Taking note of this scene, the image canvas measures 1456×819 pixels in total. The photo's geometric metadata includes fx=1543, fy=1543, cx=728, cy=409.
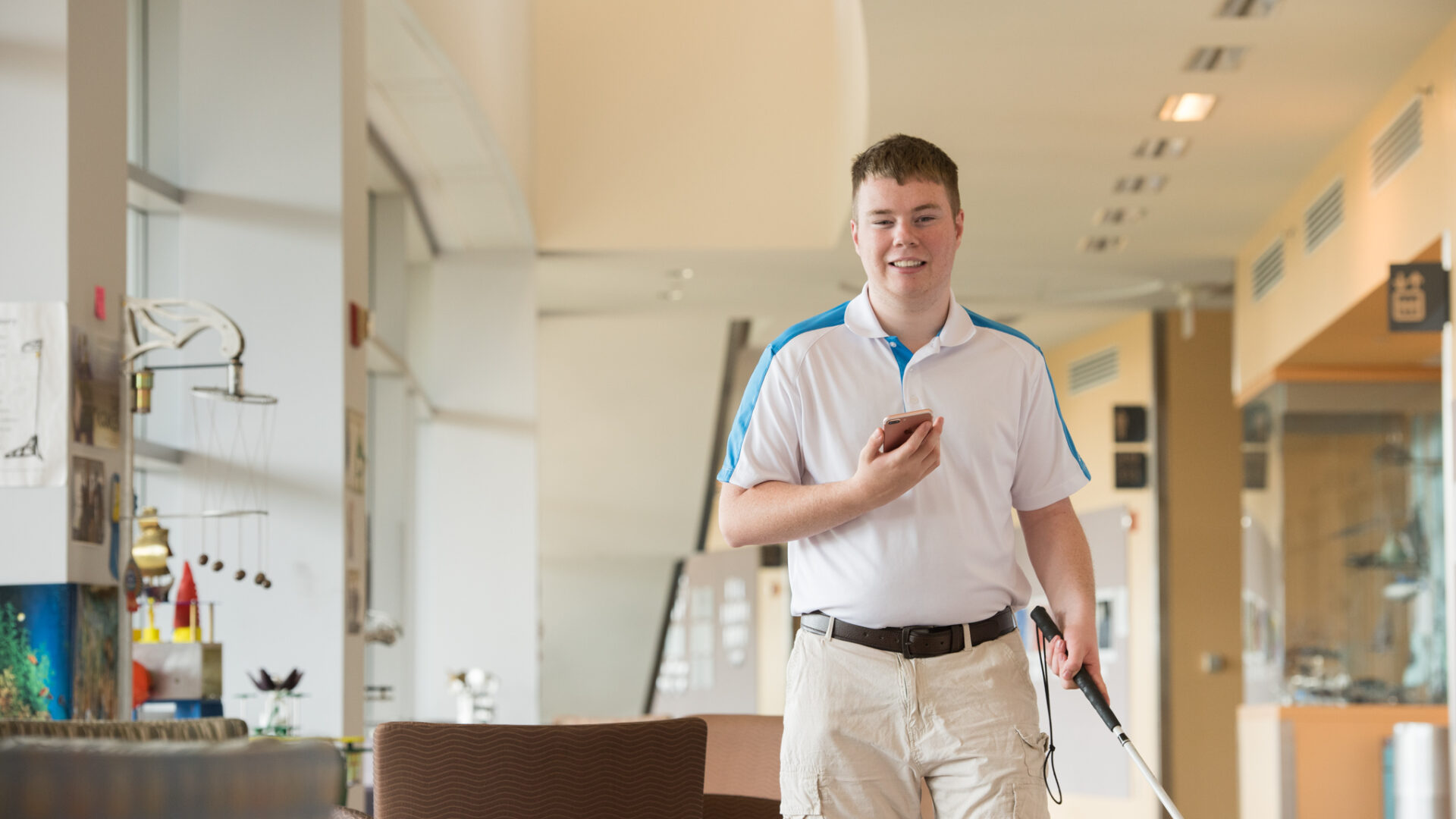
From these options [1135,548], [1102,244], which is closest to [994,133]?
[1102,244]

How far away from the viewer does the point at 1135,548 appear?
11.0 metres

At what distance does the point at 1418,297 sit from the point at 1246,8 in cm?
127

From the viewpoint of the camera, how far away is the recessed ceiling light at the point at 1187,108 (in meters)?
6.48

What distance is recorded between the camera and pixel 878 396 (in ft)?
6.71

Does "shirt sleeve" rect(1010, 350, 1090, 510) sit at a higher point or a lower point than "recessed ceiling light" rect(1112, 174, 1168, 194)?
lower

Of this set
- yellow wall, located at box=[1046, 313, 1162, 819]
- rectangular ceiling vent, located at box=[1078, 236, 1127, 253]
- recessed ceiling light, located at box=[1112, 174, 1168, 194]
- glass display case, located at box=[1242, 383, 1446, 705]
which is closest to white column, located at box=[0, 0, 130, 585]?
recessed ceiling light, located at box=[1112, 174, 1168, 194]

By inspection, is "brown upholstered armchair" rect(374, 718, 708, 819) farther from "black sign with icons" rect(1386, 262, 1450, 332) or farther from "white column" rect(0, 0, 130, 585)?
"black sign with icons" rect(1386, 262, 1450, 332)

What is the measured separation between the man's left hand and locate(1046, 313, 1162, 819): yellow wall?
8860mm

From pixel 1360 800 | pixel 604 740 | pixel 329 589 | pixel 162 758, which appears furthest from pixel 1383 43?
pixel 162 758

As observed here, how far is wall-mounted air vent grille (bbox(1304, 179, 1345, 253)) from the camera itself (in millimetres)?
7031

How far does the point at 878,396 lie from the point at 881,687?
0.38 meters

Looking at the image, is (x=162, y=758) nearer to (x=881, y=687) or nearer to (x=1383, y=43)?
(x=881, y=687)

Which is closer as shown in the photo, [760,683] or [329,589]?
[329,589]

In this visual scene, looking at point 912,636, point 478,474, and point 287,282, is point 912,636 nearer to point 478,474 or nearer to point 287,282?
point 287,282
